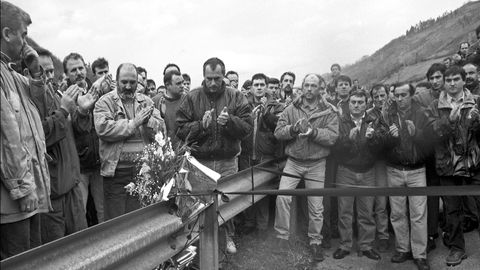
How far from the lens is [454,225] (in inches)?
225

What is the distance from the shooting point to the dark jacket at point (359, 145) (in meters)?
5.99

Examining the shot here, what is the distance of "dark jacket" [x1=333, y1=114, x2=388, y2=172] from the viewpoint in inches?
236

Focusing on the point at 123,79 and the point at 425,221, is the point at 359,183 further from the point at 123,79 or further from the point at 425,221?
the point at 123,79

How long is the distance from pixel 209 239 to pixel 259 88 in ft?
15.1

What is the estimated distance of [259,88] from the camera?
789cm

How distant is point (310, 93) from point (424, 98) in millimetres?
2097

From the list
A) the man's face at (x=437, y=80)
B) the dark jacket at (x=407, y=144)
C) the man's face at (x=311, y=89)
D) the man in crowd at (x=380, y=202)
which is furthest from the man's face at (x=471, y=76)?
the man's face at (x=311, y=89)

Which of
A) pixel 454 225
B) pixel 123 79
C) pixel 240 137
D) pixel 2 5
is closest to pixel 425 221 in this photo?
pixel 454 225

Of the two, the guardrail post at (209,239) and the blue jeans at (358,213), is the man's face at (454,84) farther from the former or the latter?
the guardrail post at (209,239)

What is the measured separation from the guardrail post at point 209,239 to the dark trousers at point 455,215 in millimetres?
3631

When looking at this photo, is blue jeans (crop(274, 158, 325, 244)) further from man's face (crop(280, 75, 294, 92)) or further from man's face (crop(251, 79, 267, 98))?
man's face (crop(280, 75, 294, 92))

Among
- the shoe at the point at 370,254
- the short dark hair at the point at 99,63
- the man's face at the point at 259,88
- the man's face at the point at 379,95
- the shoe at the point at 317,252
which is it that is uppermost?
the short dark hair at the point at 99,63

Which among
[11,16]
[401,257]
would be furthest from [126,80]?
[401,257]

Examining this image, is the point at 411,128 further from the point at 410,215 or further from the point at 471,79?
the point at 471,79
